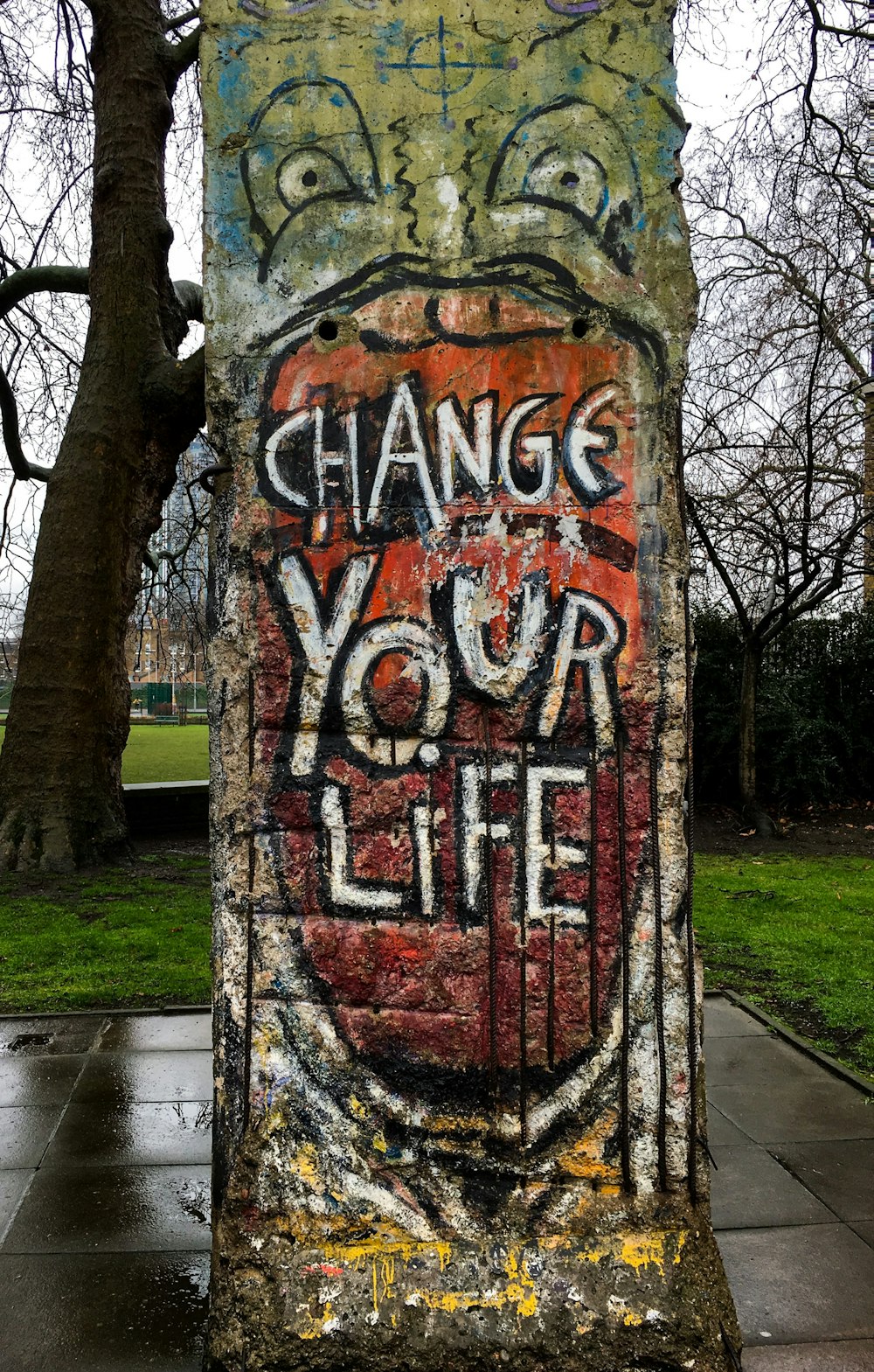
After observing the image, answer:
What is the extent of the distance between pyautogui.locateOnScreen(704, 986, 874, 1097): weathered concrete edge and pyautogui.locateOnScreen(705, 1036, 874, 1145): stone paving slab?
3 centimetres

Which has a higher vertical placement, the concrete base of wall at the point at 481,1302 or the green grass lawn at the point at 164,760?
the green grass lawn at the point at 164,760

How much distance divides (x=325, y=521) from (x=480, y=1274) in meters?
1.65

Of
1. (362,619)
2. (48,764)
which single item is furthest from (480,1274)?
(48,764)

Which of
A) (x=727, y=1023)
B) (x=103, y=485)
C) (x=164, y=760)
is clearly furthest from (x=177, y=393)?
(x=164, y=760)

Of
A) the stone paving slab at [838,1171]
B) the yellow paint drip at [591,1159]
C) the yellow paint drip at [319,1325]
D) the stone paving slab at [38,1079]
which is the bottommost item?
the stone paving slab at [838,1171]

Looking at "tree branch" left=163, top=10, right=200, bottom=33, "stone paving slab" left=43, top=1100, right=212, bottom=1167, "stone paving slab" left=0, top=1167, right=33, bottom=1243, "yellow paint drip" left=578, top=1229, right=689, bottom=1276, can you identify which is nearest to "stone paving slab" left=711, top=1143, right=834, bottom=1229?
"yellow paint drip" left=578, top=1229, right=689, bottom=1276

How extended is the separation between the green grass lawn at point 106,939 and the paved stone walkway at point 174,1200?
0.68 m

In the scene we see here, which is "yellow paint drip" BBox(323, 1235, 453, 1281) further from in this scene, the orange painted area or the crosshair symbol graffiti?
the crosshair symbol graffiti

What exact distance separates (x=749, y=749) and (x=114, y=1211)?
26.4 ft

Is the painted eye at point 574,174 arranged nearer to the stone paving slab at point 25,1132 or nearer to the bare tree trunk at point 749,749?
the stone paving slab at point 25,1132

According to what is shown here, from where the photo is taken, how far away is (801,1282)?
2475 millimetres

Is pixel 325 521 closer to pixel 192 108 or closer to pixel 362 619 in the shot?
pixel 362 619

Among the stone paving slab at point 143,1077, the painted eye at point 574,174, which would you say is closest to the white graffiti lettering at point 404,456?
the painted eye at point 574,174

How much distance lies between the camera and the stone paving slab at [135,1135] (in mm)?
3162
